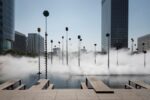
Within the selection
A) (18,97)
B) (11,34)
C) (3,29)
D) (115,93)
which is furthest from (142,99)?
(11,34)

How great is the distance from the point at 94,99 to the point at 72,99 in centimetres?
122

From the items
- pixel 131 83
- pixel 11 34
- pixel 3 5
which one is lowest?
pixel 131 83

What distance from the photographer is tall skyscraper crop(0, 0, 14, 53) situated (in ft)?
431

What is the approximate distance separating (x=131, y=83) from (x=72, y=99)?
47.9ft

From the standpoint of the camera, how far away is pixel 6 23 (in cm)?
13775

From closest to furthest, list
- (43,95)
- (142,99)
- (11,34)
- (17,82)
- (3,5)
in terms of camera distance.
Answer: (142,99)
(43,95)
(17,82)
(3,5)
(11,34)

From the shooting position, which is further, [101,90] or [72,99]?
[101,90]

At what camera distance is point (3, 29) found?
132 metres

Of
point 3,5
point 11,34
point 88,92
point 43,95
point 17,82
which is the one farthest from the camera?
point 11,34

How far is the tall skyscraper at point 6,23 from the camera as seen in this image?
131m

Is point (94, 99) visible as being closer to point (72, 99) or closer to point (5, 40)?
point (72, 99)

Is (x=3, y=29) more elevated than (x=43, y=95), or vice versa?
(x=3, y=29)

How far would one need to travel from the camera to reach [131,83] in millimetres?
29109

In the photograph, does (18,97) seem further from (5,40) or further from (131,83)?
(5,40)
